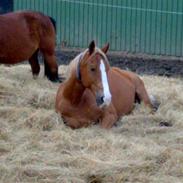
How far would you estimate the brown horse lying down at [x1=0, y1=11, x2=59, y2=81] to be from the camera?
35.5 ft

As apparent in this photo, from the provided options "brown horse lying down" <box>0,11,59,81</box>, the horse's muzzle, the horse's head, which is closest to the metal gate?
"brown horse lying down" <box>0,11,59,81</box>

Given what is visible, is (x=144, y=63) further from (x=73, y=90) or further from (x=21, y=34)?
(x=73, y=90)

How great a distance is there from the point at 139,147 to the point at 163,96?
2.60m

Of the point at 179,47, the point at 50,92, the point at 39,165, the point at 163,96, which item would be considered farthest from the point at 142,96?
the point at 179,47

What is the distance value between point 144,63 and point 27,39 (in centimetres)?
383

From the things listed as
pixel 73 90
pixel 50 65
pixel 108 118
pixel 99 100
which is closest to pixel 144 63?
pixel 50 65

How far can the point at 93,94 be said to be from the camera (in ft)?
27.5

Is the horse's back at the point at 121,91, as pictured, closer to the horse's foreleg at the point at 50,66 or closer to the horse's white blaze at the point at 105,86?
the horse's white blaze at the point at 105,86

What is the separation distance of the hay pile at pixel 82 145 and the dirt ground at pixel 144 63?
313 centimetres

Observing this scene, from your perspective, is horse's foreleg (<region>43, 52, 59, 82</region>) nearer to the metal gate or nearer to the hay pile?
the hay pile

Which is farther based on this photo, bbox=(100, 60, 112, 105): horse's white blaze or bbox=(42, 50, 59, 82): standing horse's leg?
bbox=(42, 50, 59, 82): standing horse's leg

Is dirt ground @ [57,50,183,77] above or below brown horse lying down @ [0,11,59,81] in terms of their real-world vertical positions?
below

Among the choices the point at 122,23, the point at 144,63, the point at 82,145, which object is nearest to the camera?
the point at 82,145

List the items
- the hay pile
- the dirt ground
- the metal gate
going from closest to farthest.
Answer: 1. the hay pile
2. the dirt ground
3. the metal gate
